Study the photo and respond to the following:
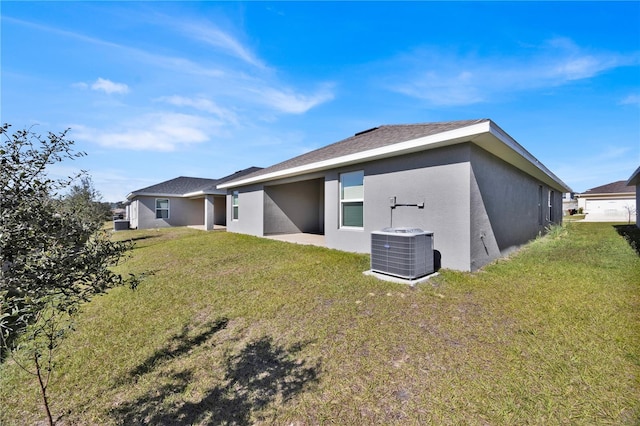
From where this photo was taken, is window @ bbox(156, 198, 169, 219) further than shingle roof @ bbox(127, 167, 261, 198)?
Yes

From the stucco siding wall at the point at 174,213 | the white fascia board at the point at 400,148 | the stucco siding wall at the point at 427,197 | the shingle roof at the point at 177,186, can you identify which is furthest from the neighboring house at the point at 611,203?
the shingle roof at the point at 177,186

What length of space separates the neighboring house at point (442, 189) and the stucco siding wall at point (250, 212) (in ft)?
6.84

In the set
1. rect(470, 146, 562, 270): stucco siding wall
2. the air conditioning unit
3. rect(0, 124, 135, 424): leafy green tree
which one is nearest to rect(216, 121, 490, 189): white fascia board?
rect(470, 146, 562, 270): stucco siding wall

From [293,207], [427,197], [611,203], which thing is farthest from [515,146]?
[611,203]

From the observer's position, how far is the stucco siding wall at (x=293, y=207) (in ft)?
39.4

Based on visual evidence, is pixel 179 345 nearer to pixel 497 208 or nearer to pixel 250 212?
pixel 497 208

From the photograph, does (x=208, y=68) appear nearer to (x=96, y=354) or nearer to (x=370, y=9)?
(x=370, y=9)

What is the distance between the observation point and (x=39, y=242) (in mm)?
1830

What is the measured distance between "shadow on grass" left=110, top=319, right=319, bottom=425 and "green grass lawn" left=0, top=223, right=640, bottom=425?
0.01 m

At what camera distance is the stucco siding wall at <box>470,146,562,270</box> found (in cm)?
569

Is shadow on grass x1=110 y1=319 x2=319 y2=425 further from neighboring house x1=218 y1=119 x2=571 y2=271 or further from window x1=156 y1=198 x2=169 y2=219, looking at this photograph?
window x1=156 y1=198 x2=169 y2=219

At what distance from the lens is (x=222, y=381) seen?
255 centimetres

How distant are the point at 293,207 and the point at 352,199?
209 inches

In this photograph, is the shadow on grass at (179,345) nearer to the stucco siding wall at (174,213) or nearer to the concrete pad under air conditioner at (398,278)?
the concrete pad under air conditioner at (398,278)
